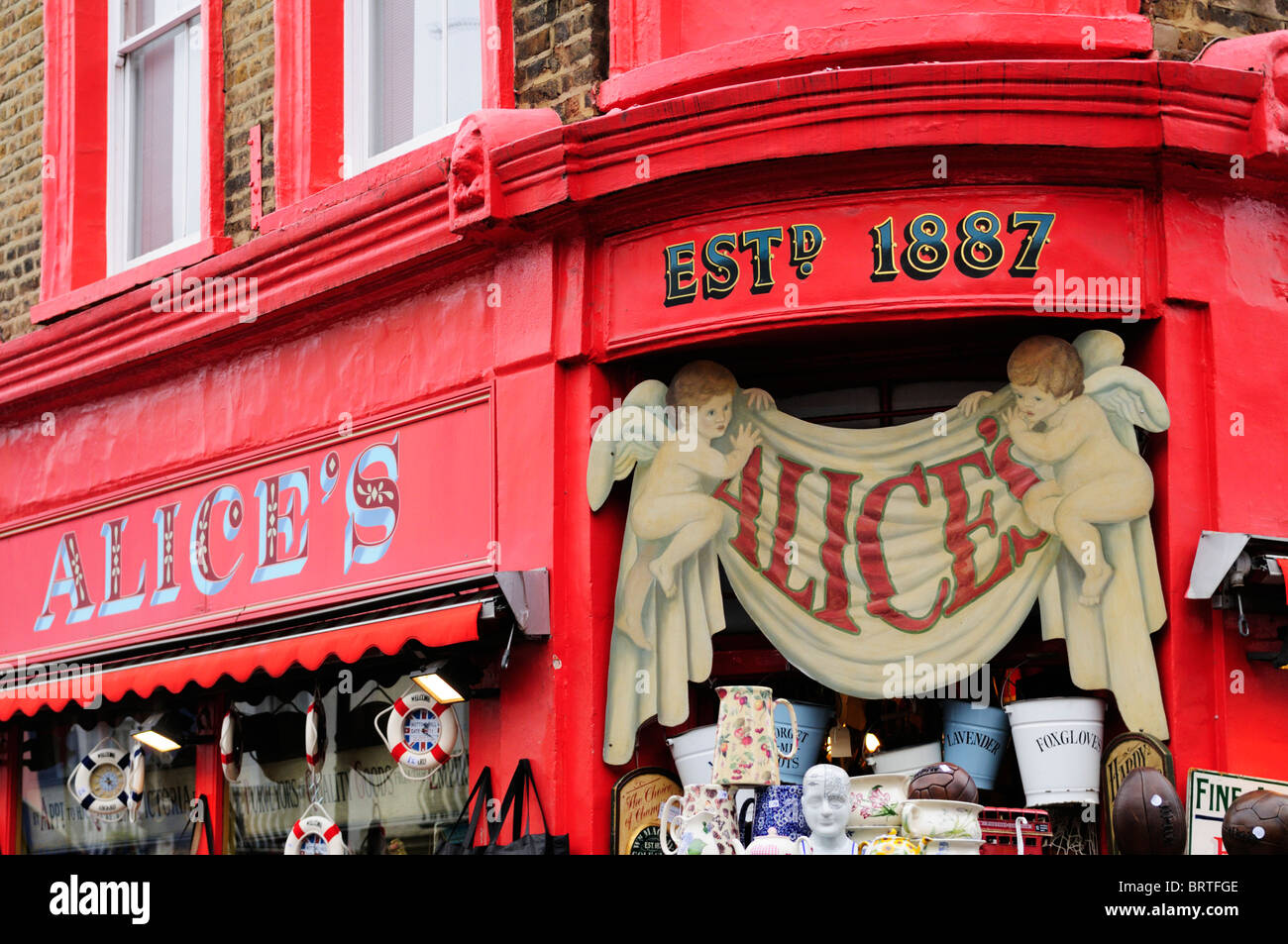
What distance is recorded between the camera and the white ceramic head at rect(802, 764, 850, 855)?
712 centimetres

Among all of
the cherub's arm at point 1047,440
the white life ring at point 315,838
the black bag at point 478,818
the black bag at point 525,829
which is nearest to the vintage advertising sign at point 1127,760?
the cherub's arm at point 1047,440

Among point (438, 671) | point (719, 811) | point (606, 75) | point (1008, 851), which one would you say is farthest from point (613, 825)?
point (606, 75)

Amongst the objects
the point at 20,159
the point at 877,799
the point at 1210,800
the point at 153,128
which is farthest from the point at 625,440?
the point at 20,159

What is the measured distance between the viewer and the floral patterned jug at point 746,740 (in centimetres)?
752

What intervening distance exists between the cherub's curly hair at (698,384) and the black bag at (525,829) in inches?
74.3

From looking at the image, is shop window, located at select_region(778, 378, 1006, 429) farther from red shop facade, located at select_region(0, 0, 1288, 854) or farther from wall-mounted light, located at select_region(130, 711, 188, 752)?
wall-mounted light, located at select_region(130, 711, 188, 752)

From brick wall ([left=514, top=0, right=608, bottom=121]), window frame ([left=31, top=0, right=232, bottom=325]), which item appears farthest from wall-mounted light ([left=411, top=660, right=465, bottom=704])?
window frame ([left=31, top=0, right=232, bottom=325])

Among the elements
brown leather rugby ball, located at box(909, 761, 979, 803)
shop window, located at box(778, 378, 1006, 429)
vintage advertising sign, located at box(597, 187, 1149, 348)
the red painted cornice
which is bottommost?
brown leather rugby ball, located at box(909, 761, 979, 803)

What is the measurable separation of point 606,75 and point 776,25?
3.00 ft

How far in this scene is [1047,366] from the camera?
8.04m

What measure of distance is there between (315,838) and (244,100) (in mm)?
4636

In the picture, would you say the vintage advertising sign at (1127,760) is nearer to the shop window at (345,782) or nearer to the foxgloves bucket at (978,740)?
the foxgloves bucket at (978,740)

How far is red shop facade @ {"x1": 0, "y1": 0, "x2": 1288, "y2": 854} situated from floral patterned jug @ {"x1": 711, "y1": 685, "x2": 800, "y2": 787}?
2.03 ft
